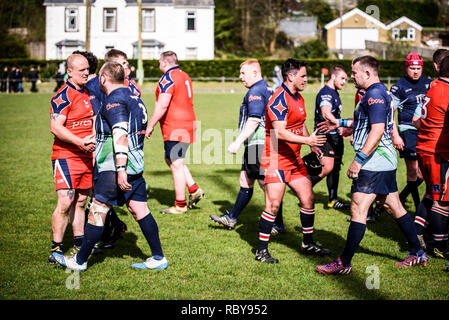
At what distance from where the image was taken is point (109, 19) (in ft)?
161

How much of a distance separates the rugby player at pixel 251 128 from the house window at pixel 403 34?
96.5 ft

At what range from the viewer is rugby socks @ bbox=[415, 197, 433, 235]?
20.2ft

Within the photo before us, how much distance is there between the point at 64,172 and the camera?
5410 mm

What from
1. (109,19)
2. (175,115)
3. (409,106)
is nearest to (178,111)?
(175,115)

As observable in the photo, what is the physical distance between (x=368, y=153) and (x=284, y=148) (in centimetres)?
103

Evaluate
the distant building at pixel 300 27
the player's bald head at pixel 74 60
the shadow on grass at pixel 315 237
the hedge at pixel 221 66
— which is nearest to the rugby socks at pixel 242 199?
the shadow on grass at pixel 315 237

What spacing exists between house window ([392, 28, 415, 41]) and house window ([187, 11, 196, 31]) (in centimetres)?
1981

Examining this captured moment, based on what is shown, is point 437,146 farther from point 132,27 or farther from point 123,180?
point 132,27

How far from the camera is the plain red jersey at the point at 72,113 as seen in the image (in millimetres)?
5305

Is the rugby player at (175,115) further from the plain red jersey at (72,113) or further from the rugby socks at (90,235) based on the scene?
the rugby socks at (90,235)

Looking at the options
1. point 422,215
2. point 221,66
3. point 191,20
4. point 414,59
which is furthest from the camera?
point 191,20

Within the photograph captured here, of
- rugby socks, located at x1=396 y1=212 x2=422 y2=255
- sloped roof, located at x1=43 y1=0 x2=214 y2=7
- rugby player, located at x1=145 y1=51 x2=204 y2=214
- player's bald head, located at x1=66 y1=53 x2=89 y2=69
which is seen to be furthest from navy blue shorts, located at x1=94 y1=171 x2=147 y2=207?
sloped roof, located at x1=43 y1=0 x2=214 y2=7

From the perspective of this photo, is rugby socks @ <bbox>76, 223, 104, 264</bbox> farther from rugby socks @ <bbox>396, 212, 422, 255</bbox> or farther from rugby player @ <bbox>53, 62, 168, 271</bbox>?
rugby socks @ <bbox>396, 212, 422, 255</bbox>
